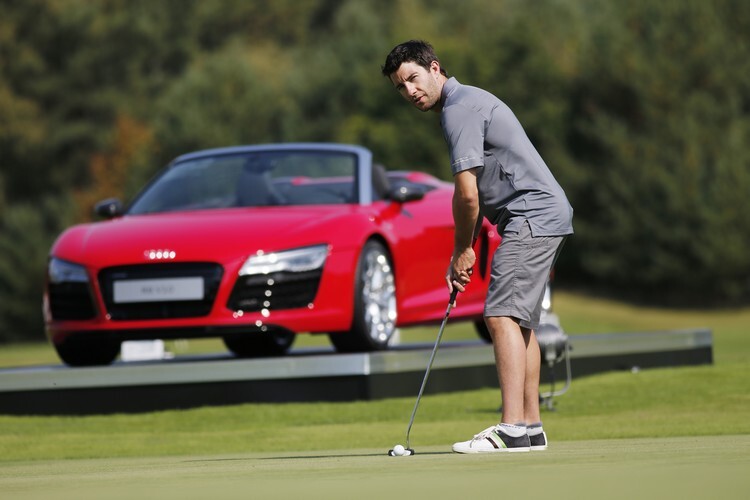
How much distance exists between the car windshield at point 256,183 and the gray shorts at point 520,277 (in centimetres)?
455

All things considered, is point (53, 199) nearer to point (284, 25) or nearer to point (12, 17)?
point (12, 17)

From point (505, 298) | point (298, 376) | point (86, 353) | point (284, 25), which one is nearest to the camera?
point (505, 298)

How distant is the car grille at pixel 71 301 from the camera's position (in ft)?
33.7

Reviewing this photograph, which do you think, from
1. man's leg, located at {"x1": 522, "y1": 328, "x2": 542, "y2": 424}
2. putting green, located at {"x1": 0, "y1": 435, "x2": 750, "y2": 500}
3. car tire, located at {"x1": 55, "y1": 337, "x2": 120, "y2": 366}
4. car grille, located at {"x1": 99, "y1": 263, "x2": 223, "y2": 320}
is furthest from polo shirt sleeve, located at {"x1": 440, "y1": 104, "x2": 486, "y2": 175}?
car tire, located at {"x1": 55, "y1": 337, "x2": 120, "y2": 366}

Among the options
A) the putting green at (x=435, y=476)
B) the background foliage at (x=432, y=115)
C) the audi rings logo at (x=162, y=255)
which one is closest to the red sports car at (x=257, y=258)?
the audi rings logo at (x=162, y=255)

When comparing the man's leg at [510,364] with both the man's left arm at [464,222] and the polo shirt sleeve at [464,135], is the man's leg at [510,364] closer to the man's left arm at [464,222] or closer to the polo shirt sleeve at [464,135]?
the man's left arm at [464,222]

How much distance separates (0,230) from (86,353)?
148 feet

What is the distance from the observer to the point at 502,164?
6.48m

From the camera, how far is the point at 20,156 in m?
59.8

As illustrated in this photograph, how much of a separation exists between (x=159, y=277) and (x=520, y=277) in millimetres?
4100

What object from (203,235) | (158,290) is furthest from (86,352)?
(203,235)

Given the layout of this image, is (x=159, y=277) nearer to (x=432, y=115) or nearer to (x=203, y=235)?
(x=203, y=235)

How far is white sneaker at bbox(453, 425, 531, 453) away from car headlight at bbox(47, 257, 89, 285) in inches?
179

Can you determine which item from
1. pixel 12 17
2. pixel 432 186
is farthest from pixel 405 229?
pixel 12 17
